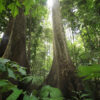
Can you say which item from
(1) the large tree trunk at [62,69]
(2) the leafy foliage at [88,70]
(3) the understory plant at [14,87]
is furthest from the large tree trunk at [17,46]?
(2) the leafy foliage at [88,70]

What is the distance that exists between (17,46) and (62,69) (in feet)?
7.15

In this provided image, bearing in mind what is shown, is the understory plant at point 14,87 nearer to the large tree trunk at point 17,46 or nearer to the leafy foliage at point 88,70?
the leafy foliage at point 88,70

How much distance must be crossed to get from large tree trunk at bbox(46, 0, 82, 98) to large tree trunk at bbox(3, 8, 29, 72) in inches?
53.6

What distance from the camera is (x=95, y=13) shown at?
11.2 feet

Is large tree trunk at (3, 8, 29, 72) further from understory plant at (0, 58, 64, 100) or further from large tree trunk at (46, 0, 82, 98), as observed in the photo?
understory plant at (0, 58, 64, 100)

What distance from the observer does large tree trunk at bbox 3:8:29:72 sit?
12.3 feet

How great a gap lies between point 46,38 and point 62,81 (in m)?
6.20

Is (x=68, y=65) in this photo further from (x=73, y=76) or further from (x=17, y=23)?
(x=17, y=23)

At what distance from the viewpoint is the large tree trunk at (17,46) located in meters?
3.74

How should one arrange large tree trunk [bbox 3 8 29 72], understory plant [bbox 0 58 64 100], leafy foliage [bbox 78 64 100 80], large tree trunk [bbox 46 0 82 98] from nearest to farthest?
leafy foliage [bbox 78 64 100 80] < understory plant [bbox 0 58 64 100] < large tree trunk [bbox 46 0 82 98] < large tree trunk [bbox 3 8 29 72]

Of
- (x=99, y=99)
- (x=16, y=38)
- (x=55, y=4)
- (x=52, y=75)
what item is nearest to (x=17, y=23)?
(x=16, y=38)

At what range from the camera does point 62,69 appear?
302 centimetres

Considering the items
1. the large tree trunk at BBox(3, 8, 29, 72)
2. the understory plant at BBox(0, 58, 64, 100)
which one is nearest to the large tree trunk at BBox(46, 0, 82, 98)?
the large tree trunk at BBox(3, 8, 29, 72)

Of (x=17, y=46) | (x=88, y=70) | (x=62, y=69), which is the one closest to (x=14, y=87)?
(x=88, y=70)
